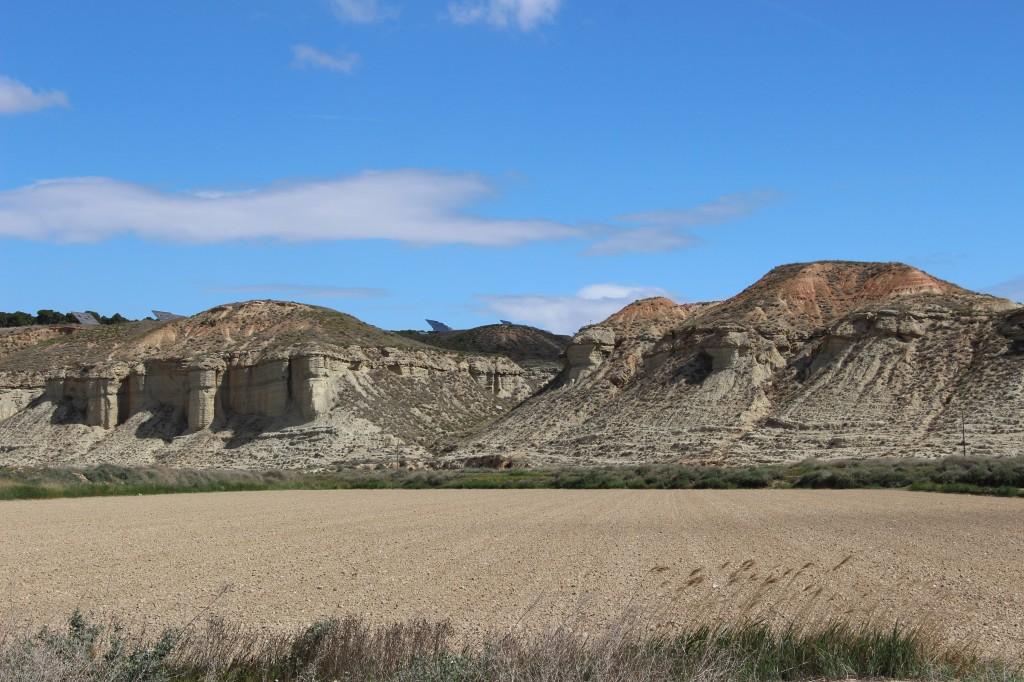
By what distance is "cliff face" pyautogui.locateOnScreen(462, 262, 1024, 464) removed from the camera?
55844mm

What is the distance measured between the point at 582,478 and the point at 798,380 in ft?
70.0

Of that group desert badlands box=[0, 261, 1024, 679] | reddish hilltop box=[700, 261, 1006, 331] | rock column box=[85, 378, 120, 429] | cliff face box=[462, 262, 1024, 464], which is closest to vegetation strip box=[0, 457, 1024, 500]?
desert badlands box=[0, 261, 1024, 679]

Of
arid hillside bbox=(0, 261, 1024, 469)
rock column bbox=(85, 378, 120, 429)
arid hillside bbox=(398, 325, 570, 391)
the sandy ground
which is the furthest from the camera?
arid hillside bbox=(398, 325, 570, 391)

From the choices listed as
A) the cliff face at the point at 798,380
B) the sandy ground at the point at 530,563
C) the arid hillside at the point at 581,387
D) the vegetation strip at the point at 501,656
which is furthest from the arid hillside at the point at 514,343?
the vegetation strip at the point at 501,656

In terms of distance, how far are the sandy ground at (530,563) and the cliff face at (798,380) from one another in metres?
22.3

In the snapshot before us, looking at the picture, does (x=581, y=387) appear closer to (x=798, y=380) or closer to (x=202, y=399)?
(x=798, y=380)

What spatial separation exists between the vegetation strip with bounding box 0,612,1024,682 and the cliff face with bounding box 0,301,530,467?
5705 centimetres

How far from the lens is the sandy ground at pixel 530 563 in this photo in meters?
13.9

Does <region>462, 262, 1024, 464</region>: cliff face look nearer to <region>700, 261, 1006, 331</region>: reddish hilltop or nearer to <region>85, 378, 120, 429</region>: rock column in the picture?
<region>700, 261, 1006, 331</region>: reddish hilltop

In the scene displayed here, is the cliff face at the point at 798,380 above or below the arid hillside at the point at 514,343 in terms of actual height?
below

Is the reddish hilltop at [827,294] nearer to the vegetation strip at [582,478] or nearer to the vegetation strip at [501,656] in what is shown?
the vegetation strip at [582,478]

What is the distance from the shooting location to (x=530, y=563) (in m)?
18.9

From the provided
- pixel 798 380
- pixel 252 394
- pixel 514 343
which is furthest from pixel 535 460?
pixel 514 343

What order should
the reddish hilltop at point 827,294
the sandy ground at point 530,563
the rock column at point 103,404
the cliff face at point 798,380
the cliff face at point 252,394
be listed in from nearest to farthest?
the sandy ground at point 530,563
the cliff face at point 798,380
the reddish hilltop at point 827,294
the cliff face at point 252,394
the rock column at point 103,404
